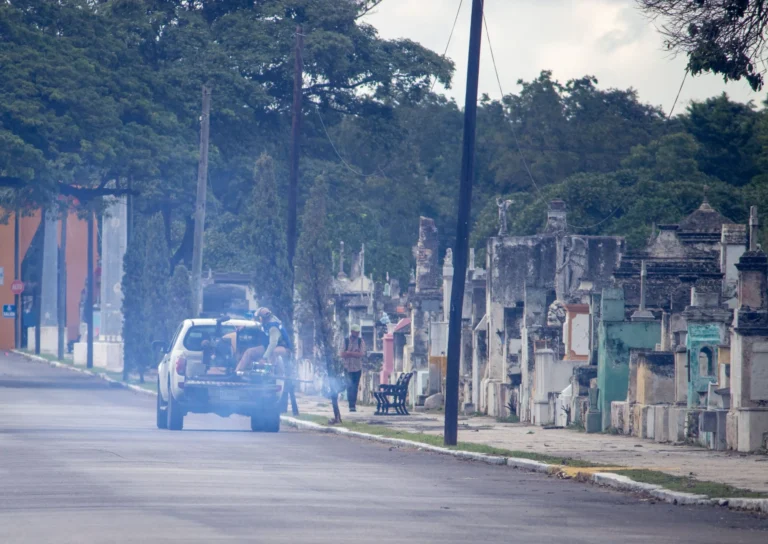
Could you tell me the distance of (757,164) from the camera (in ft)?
245

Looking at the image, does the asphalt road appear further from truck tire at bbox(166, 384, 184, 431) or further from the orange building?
the orange building

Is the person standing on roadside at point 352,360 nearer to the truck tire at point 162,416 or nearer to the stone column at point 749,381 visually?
A: the truck tire at point 162,416

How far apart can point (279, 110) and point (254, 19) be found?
4009mm

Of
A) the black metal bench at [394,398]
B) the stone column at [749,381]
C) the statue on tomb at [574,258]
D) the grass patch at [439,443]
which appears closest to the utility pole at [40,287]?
the statue on tomb at [574,258]

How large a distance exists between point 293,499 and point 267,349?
44.2 ft

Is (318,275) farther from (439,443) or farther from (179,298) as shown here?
(179,298)

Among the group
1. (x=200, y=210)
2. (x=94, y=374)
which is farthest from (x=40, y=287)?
(x=200, y=210)

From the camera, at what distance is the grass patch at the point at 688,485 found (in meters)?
16.4

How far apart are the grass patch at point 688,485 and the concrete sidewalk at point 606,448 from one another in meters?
0.28

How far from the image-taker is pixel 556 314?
35.5 metres

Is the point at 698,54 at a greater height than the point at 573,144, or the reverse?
the point at 573,144

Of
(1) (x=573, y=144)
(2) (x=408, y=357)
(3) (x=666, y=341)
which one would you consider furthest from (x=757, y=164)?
(3) (x=666, y=341)

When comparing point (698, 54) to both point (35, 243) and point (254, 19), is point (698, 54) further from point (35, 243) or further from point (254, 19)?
point (35, 243)

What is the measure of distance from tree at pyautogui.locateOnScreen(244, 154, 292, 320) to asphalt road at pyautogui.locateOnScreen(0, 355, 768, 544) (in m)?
11.2
